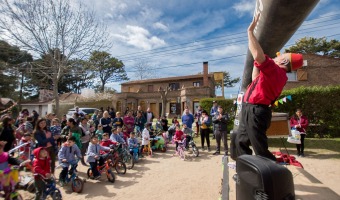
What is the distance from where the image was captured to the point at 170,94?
3303 cm

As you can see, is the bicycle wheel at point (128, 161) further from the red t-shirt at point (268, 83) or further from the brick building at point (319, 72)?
the brick building at point (319, 72)

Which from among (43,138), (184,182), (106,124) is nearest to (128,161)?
(184,182)

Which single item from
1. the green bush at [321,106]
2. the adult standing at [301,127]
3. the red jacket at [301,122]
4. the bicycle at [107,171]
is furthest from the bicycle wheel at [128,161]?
the green bush at [321,106]

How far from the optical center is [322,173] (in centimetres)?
586

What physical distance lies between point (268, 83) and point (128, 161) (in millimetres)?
5991

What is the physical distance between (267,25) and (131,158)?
20.9ft

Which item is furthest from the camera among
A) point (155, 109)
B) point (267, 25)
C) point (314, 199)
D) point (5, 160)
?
point (155, 109)

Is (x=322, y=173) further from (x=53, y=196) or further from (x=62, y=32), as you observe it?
Answer: (x=62, y=32)

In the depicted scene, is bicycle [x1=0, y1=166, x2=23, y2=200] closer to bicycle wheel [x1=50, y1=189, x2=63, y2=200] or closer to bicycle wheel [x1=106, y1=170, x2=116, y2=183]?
bicycle wheel [x1=50, y1=189, x2=63, y2=200]

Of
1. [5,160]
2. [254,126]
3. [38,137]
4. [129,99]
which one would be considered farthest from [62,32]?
[129,99]

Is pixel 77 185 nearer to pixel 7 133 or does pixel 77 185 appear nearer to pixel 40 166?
pixel 40 166

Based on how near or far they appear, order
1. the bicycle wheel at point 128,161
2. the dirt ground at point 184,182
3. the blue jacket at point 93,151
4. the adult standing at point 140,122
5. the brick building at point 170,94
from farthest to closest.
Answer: the brick building at point 170,94 < the adult standing at point 140,122 < the bicycle wheel at point 128,161 < the blue jacket at point 93,151 < the dirt ground at point 184,182

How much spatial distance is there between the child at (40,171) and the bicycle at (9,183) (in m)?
0.31

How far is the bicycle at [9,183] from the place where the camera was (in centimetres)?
408
